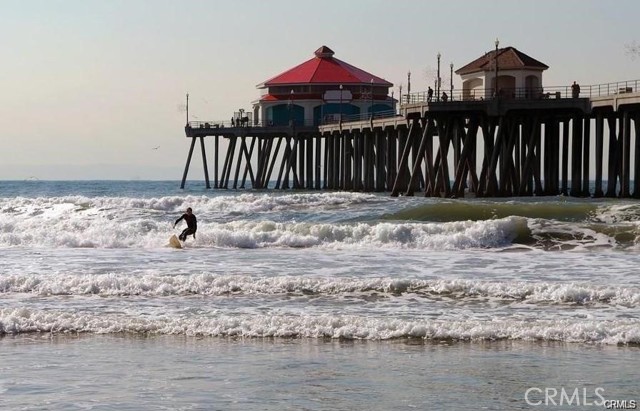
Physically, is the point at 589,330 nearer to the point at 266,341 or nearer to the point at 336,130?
the point at 266,341

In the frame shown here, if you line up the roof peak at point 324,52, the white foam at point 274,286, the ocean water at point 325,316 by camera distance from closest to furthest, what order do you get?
the ocean water at point 325,316, the white foam at point 274,286, the roof peak at point 324,52

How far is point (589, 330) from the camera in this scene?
14.7m

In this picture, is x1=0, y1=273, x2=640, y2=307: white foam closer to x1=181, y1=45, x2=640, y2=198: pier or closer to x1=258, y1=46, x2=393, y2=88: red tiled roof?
x1=181, y1=45, x2=640, y2=198: pier

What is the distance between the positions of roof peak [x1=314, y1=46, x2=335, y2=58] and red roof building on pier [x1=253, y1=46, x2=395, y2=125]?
317 cm

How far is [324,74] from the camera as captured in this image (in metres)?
79.5

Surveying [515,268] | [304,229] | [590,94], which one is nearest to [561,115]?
[590,94]

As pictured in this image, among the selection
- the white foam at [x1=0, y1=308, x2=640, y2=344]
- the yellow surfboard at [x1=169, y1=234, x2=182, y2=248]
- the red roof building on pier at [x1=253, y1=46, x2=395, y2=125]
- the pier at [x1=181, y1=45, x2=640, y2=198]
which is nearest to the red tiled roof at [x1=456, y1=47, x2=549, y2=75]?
the pier at [x1=181, y1=45, x2=640, y2=198]

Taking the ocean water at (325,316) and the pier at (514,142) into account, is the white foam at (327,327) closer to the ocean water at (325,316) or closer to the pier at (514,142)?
the ocean water at (325,316)

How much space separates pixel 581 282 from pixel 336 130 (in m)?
43.6
